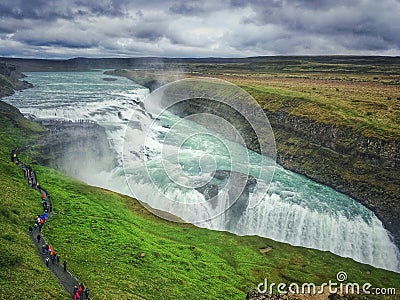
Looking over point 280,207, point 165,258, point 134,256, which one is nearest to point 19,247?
point 134,256

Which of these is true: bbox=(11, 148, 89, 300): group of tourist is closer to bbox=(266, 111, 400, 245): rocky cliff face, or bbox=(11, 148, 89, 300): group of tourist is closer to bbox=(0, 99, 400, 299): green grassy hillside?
bbox=(0, 99, 400, 299): green grassy hillside

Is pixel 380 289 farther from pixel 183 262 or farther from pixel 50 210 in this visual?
pixel 50 210

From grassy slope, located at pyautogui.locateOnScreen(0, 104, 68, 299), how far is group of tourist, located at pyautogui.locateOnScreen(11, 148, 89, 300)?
1.99 feet

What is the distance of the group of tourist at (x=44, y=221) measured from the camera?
885 inches

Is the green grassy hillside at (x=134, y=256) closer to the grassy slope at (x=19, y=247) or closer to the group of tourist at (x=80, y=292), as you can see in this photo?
the grassy slope at (x=19, y=247)

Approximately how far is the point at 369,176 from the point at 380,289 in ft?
77.8

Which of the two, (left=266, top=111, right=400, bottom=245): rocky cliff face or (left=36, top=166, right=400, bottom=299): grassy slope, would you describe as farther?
(left=266, top=111, right=400, bottom=245): rocky cliff face

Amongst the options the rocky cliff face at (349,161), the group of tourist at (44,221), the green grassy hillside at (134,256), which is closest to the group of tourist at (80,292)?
the group of tourist at (44,221)

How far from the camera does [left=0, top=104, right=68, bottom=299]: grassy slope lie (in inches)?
831

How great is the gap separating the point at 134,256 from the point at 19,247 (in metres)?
8.93

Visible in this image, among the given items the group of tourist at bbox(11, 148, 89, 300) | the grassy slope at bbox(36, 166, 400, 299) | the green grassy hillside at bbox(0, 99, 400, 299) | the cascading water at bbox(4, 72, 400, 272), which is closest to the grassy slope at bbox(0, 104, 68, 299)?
the green grassy hillside at bbox(0, 99, 400, 299)

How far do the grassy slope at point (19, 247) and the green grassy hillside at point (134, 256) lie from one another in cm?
6

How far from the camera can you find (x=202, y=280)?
27.9 meters

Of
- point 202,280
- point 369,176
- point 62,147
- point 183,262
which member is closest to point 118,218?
point 183,262
